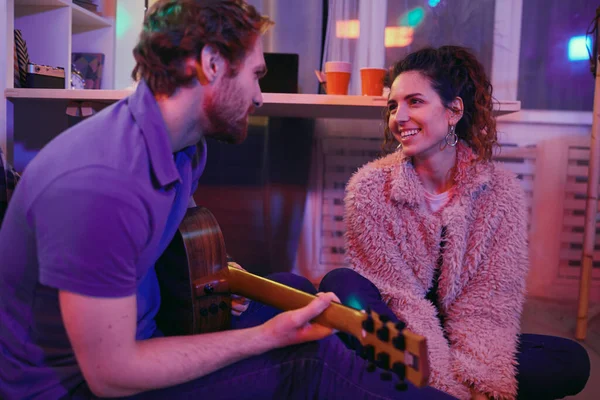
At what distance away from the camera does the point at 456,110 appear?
146 cm

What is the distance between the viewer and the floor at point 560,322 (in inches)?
73.4

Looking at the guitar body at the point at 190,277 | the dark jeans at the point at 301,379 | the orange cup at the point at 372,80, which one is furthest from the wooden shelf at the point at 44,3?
the dark jeans at the point at 301,379

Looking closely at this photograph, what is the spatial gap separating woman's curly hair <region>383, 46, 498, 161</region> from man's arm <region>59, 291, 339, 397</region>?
2.71 ft

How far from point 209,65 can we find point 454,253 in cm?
79

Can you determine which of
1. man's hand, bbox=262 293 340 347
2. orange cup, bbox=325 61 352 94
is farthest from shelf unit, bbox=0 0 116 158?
man's hand, bbox=262 293 340 347

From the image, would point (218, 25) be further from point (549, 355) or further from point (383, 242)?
point (549, 355)

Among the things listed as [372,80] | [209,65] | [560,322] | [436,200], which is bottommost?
[560,322]

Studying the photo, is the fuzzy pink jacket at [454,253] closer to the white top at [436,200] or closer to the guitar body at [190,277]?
the white top at [436,200]

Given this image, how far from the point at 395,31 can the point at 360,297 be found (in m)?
1.57

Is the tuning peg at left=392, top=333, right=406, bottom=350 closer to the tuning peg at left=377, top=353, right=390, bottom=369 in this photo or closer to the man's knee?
the tuning peg at left=377, top=353, right=390, bottom=369

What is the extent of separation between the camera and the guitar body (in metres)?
1.03

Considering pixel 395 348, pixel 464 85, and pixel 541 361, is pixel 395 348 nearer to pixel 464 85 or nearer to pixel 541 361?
pixel 541 361

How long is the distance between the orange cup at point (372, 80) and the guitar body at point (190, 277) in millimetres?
1024

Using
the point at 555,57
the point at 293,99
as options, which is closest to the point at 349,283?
the point at 293,99
